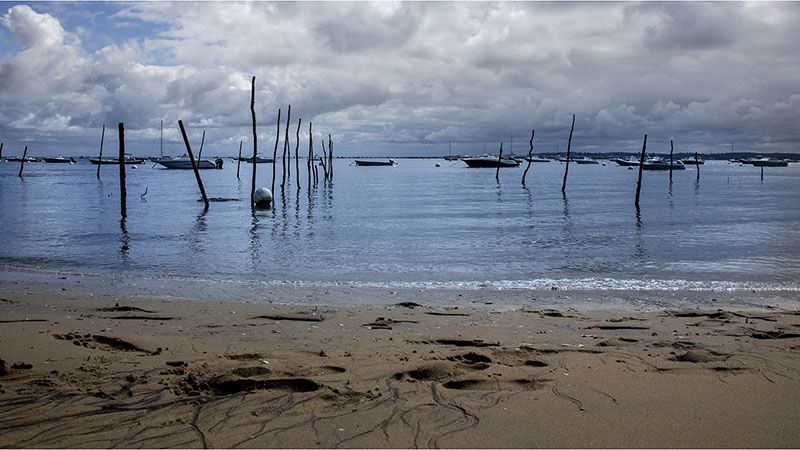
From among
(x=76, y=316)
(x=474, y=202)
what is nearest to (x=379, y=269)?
(x=76, y=316)

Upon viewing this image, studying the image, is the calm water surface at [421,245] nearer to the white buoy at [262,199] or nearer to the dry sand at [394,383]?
the white buoy at [262,199]

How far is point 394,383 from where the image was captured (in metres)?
5.05

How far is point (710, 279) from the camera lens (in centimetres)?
1274

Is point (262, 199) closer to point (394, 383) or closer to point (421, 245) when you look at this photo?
point (421, 245)

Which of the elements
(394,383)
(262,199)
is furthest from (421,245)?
(262,199)

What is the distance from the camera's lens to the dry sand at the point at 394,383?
13.3 ft

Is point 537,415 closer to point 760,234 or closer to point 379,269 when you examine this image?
point 379,269

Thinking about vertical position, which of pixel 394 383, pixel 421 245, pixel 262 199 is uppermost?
pixel 262 199

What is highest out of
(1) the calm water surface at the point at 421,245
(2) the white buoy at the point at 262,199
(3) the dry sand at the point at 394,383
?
(2) the white buoy at the point at 262,199

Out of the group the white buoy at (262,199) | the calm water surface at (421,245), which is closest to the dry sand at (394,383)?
the calm water surface at (421,245)

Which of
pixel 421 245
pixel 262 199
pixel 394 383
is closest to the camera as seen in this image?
pixel 394 383

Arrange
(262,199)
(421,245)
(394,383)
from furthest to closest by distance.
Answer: (262,199)
(421,245)
(394,383)

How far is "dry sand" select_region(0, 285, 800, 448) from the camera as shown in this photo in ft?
13.3

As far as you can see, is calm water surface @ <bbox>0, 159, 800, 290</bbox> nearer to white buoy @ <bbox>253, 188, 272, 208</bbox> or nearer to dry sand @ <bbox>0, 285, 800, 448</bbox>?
white buoy @ <bbox>253, 188, 272, 208</bbox>
